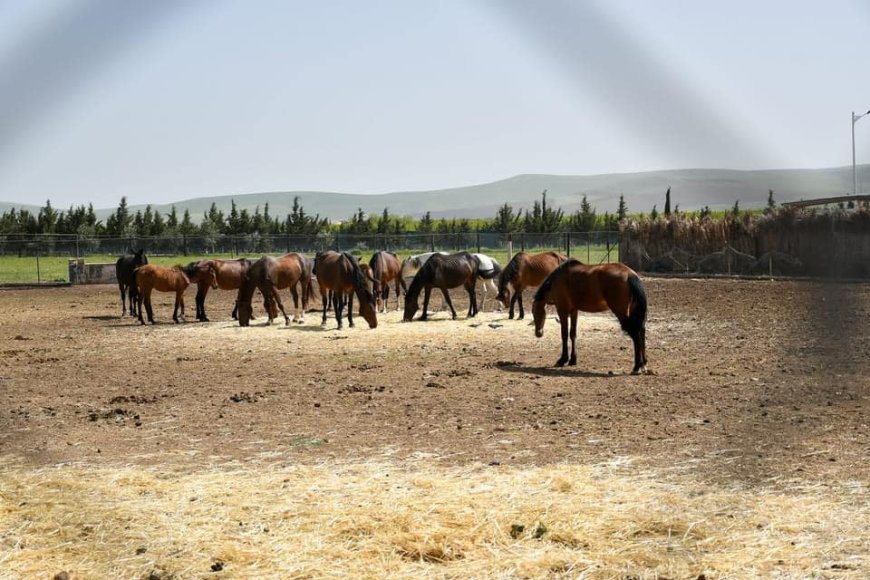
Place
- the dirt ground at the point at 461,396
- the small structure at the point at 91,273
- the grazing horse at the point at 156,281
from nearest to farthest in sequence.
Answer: the dirt ground at the point at 461,396, the grazing horse at the point at 156,281, the small structure at the point at 91,273

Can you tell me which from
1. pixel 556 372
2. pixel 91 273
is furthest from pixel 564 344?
pixel 91 273

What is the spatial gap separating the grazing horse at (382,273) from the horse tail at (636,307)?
8.79 meters

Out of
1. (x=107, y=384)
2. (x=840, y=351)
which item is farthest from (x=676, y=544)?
(x=107, y=384)

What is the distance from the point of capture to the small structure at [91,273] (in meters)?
33.0

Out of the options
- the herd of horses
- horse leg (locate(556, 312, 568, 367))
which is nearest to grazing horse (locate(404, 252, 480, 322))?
the herd of horses

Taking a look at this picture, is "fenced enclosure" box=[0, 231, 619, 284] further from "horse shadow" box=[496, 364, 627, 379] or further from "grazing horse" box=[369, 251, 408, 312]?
"horse shadow" box=[496, 364, 627, 379]

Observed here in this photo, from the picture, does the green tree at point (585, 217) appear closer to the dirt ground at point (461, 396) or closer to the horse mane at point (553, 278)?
the horse mane at point (553, 278)

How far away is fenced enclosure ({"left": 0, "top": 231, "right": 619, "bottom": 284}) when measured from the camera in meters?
39.7

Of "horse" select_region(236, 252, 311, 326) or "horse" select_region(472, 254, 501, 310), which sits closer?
"horse" select_region(236, 252, 311, 326)

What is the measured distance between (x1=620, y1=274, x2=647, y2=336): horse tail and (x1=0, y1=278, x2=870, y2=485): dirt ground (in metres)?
0.64

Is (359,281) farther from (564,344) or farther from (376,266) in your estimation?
(564,344)

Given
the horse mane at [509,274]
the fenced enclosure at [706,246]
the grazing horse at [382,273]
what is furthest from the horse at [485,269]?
the fenced enclosure at [706,246]

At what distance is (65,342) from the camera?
51.9ft

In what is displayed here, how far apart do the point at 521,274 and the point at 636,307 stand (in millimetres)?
7462
